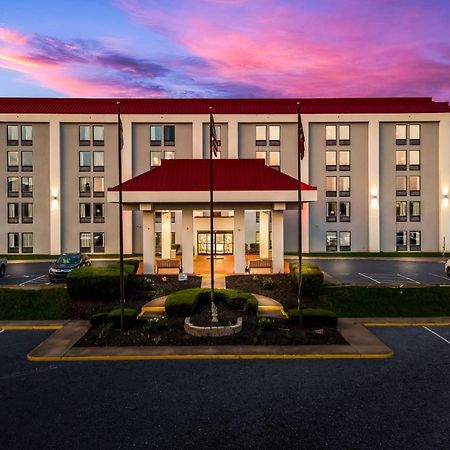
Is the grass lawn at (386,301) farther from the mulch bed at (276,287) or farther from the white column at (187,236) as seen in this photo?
the white column at (187,236)

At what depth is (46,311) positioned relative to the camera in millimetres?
19828

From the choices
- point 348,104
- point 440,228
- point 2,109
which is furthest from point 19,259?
point 440,228

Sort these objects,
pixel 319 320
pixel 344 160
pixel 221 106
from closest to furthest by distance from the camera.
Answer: pixel 319 320
pixel 344 160
pixel 221 106

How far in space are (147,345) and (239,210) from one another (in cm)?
1564

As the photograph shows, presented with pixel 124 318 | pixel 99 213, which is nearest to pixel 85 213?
pixel 99 213

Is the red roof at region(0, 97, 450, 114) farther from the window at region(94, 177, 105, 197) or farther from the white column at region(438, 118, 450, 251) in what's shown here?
the window at region(94, 177, 105, 197)

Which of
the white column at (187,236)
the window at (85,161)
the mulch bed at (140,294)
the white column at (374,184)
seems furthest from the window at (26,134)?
the white column at (374,184)

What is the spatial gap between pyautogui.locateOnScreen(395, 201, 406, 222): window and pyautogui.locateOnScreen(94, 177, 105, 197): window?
34.6 metres

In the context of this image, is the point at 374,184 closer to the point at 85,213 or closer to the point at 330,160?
the point at 330,160

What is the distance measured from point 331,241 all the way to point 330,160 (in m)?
9.63

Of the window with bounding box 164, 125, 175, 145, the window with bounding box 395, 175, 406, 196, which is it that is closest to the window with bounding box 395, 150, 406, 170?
the window with bounding box 395, 175, 406, 196

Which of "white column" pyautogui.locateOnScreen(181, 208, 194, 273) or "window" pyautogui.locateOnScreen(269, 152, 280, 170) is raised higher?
"window" pyautogui.locateOnScreen(269, 152, 280, 170)

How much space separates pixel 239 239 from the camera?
2872 cm

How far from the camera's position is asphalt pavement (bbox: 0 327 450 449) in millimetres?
8469
